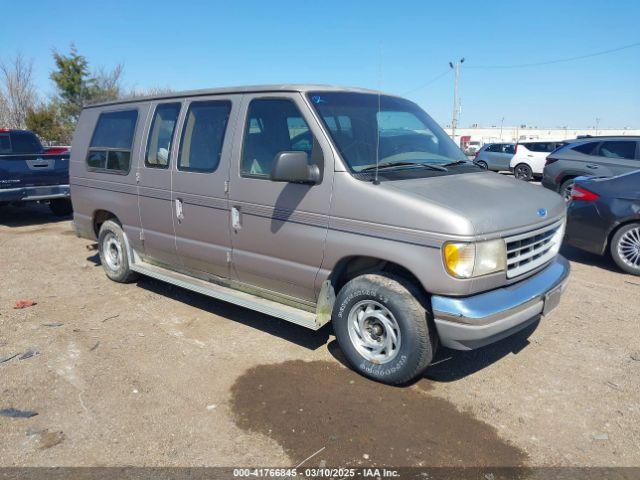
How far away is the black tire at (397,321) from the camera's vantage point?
340 centimetres

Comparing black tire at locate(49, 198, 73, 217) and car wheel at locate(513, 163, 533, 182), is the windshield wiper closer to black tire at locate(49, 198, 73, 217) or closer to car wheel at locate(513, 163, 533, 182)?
black tire at locate(49, 198, 73, 217)

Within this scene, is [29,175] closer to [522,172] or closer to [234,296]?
[234,296]

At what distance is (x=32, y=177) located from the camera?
961 cm

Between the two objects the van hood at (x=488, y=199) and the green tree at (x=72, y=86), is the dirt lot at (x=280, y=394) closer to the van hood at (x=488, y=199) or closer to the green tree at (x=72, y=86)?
the van hood at (x=488, y=199)

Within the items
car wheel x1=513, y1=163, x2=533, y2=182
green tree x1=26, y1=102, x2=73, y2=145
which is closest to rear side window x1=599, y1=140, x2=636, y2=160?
car wheel x1=513, y1=163, x2=533, y2=182

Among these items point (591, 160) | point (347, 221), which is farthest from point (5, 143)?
point (591, 160)

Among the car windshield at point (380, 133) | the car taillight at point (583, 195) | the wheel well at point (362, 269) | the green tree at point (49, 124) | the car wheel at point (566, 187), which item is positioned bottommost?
the car wheel at point (566, 187)

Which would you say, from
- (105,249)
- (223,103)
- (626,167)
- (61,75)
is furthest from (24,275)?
(61,75)

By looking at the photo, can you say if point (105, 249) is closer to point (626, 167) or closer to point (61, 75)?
point (626, 167)

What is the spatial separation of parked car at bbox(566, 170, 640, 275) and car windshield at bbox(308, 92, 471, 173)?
3199 millimetres

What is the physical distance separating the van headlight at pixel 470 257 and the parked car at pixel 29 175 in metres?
9.20

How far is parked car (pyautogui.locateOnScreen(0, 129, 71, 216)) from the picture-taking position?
932cm

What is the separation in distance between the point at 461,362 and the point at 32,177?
9081 millimetres

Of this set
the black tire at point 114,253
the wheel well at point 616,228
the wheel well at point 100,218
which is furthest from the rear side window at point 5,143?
the wheel well at point 616,228
